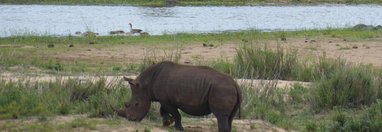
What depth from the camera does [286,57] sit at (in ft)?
47.3

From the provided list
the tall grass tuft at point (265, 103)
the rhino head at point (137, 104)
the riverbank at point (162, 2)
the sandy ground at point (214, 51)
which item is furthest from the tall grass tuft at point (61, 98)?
the riverbank at point (162, 2)

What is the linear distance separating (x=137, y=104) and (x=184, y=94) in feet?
2.31

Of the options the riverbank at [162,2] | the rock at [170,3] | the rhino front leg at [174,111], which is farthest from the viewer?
the riverbank at [162,2]

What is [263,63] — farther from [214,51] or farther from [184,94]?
[214,51]

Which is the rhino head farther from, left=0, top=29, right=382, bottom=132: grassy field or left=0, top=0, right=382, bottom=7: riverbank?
left=0, top=0, right=382, bottom=7: riverbank

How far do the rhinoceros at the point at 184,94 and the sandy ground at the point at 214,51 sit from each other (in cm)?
926

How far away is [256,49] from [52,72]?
398cm

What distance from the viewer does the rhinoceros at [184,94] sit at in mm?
7973

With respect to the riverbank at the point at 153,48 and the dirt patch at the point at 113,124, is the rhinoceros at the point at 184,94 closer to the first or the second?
the dirt patch at the point at 113,124

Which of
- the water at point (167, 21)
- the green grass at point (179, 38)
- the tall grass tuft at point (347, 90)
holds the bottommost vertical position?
the water at point (167, 21)

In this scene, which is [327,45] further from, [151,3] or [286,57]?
[151,3]

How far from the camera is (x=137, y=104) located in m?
8.57

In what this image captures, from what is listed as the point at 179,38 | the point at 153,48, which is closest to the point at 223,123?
the point at 153,48

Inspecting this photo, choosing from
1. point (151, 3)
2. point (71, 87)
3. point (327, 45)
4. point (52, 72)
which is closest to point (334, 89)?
point (71, 87)
